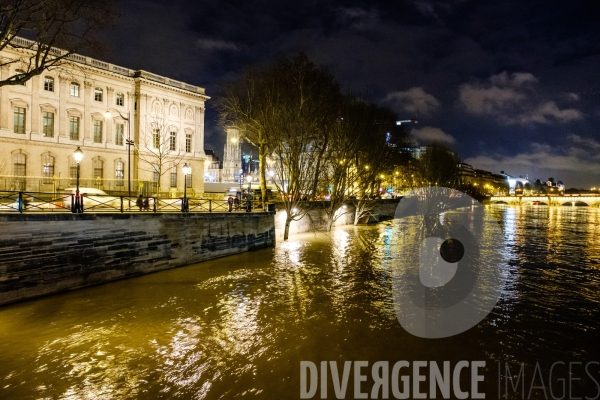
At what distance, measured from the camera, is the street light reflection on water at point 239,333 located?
8430 mm

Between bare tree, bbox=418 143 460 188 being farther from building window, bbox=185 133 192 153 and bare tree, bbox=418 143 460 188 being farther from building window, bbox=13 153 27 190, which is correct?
building window, bbox=13 153 27 190

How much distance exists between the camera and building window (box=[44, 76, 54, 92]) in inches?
1683

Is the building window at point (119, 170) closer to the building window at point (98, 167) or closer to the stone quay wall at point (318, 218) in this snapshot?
the building window at point (98, 167)

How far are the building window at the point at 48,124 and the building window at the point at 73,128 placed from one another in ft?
6.34

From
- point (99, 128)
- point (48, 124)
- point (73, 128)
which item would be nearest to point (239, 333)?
point (48, 124)

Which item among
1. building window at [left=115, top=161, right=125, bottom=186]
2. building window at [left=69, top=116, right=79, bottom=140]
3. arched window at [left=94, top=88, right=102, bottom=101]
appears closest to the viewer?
building window at [left=69, top=116, right=79, bottom=140]

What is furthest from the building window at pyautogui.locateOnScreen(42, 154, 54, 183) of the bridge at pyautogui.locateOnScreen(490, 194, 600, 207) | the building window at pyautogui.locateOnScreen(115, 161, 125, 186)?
the bridge at pyautogui.locateOnScreen(490, 194, 600, 207)

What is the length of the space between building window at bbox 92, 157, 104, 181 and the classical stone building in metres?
0.11

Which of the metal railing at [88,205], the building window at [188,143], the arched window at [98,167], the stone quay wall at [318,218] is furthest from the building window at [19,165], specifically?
the stone quay wall at [318,218]

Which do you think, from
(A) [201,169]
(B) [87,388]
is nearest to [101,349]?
(B) [87,388]

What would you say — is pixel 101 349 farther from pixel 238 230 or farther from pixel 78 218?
pixel 238 230

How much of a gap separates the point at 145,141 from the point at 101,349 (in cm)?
4475

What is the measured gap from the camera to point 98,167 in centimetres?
4712

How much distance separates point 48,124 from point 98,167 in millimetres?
6954
